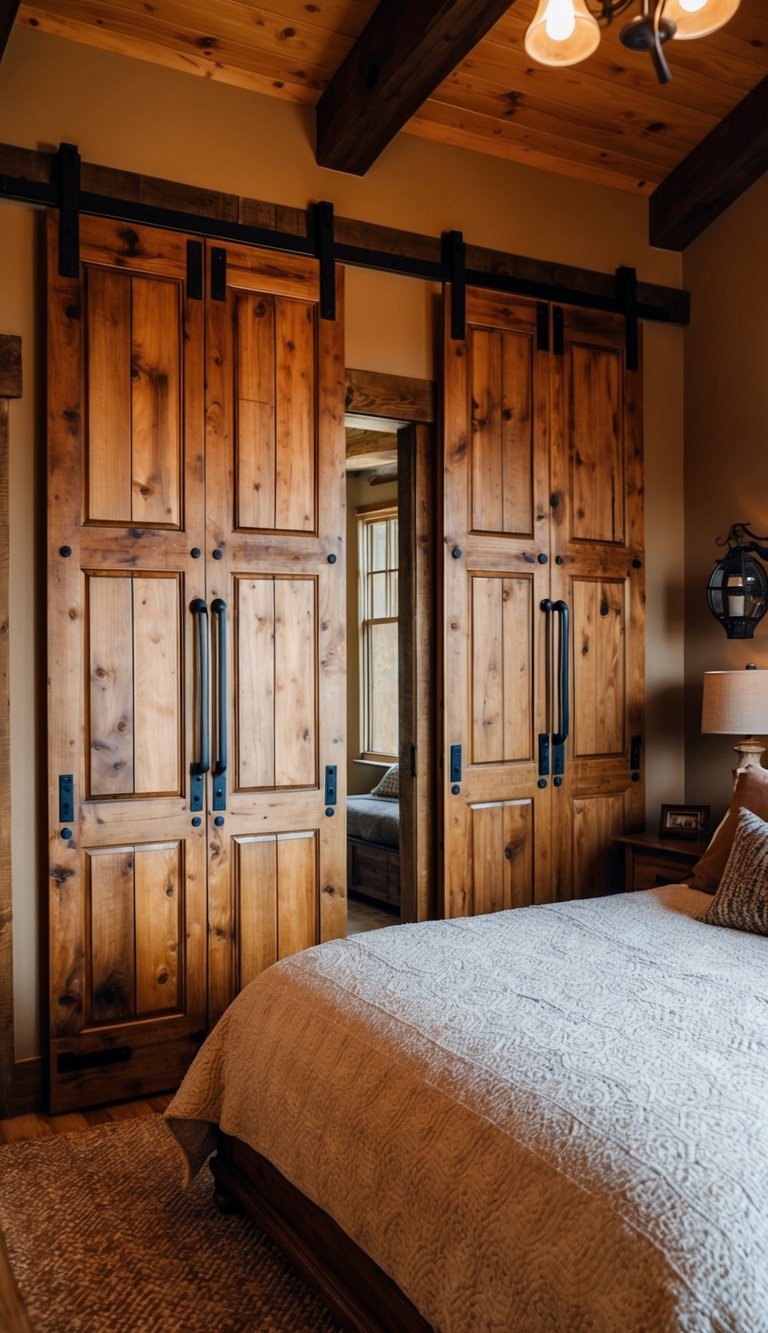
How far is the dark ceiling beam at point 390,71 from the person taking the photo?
307 centimetres

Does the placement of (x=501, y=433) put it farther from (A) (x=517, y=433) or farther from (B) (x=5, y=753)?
(B) (x=5, y=753)

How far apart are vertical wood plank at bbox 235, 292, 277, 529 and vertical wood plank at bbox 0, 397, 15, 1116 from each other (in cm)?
74

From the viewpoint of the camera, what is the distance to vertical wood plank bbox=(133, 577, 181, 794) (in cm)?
334

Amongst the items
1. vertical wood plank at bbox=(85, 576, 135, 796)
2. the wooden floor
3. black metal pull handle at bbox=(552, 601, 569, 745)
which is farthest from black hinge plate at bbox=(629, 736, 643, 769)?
the wooden floor

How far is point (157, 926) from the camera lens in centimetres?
336

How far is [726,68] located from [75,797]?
3427 mm

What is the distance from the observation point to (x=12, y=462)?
322cm

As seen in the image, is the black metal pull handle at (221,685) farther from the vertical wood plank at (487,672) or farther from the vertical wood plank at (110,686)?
the vertical wood plank at (487,672)

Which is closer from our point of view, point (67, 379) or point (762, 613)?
point (67, 379)

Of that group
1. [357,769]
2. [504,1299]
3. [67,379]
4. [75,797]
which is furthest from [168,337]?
[357,769]

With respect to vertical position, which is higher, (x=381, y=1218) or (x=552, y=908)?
(x=552, y=908)

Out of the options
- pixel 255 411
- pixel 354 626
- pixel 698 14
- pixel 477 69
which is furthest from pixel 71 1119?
pixel 354 626

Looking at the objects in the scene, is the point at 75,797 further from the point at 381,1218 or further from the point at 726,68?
the point at 726,68

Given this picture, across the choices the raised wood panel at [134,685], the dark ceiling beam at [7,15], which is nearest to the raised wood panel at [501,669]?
the raised wood panel at [134,685]
